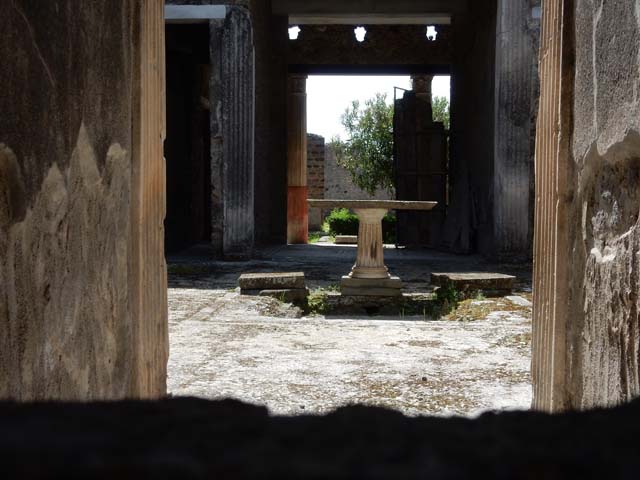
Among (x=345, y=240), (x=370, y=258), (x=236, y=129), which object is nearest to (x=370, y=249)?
(x=370, y=258)

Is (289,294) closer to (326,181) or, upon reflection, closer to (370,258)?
(370,258)

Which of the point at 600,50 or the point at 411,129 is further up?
the point at 411,129

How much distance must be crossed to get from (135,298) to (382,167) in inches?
777

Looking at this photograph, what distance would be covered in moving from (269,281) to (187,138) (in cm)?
711

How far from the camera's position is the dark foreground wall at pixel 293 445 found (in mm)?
513

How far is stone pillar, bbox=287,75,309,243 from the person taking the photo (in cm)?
1500

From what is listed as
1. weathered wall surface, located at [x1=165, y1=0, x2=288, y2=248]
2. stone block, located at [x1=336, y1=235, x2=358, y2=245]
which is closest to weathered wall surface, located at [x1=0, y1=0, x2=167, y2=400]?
weathered wall surface, located at [x1=165, y1=0, x2=288, y2=248]

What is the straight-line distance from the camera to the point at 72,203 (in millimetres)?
1657

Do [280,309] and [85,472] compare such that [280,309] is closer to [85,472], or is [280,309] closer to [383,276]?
[383,276]

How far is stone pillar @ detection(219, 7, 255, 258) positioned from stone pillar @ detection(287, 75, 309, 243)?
5535 millimetres

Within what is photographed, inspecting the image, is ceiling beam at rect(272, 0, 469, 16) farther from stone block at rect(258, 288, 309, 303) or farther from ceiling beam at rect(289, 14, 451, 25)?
stone block at rect(258, 288, 309, 303)

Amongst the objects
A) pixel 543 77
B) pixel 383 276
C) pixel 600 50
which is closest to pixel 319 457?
pixel 600 50

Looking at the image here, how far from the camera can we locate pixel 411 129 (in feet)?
43.4

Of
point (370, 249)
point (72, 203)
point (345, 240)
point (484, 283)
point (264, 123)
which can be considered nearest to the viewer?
point (72, 203)
